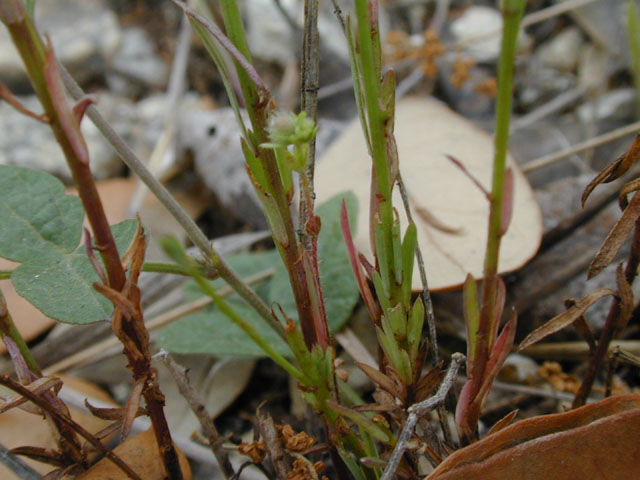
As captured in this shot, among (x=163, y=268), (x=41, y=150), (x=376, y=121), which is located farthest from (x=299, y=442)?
(x=41, y=150)

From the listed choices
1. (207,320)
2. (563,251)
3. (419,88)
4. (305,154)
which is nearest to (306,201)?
(305,154)

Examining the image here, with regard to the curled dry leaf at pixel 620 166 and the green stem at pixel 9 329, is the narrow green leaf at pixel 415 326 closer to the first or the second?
the curled dry leaf at pixel 620 166

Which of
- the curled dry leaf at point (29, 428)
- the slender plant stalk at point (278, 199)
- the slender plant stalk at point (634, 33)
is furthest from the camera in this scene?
the slender plant stalk at point (634, 33)

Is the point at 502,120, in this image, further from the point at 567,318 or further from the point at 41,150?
the point at 41,150

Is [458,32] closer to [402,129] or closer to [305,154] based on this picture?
[402,129]

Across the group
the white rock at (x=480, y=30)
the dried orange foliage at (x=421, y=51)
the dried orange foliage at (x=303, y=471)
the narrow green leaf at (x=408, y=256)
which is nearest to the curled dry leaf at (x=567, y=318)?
the narrow green leaf at (x=408, y=256)
